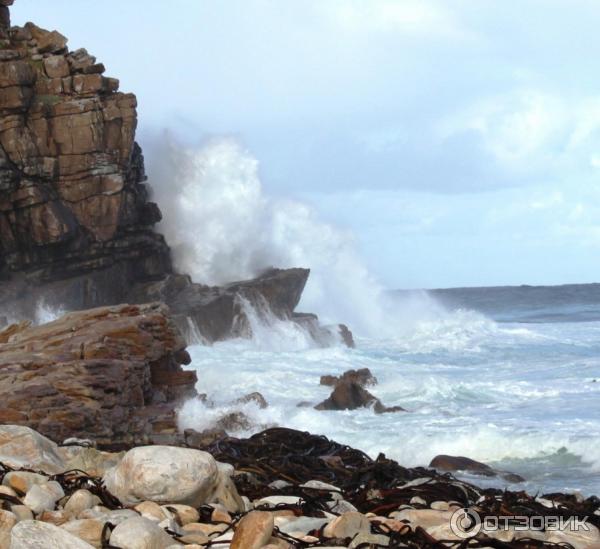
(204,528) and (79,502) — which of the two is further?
(79,502)

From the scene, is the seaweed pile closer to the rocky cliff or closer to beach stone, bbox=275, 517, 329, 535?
beach stone, bbox=275, 517, 329, 535

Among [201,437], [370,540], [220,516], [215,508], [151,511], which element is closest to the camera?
[370,540]

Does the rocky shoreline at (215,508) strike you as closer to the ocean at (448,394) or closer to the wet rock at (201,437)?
the wet rock at (201,437)

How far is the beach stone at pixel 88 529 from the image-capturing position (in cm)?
444

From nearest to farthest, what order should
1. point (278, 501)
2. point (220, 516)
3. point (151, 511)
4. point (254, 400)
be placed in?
point (151, 511) < point (220, 516) < point (278, 501) < point (254, 400)

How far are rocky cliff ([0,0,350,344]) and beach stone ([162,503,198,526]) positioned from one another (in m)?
20.6

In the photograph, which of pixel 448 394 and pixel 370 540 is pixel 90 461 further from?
pixel 448 394

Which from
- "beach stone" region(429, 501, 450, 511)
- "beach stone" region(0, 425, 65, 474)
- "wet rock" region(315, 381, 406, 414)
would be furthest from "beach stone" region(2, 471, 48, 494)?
"wet rock" region(315, 381, 406, 414)

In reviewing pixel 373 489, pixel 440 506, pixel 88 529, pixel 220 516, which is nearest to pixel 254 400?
pixel 373 489

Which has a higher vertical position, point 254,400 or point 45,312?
point 45,312

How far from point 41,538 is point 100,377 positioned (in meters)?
7.85

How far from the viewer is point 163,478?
17.6 feet

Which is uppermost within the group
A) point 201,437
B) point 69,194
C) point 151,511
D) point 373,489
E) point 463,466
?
point 69,194

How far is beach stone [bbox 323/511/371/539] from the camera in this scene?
15.0ft
